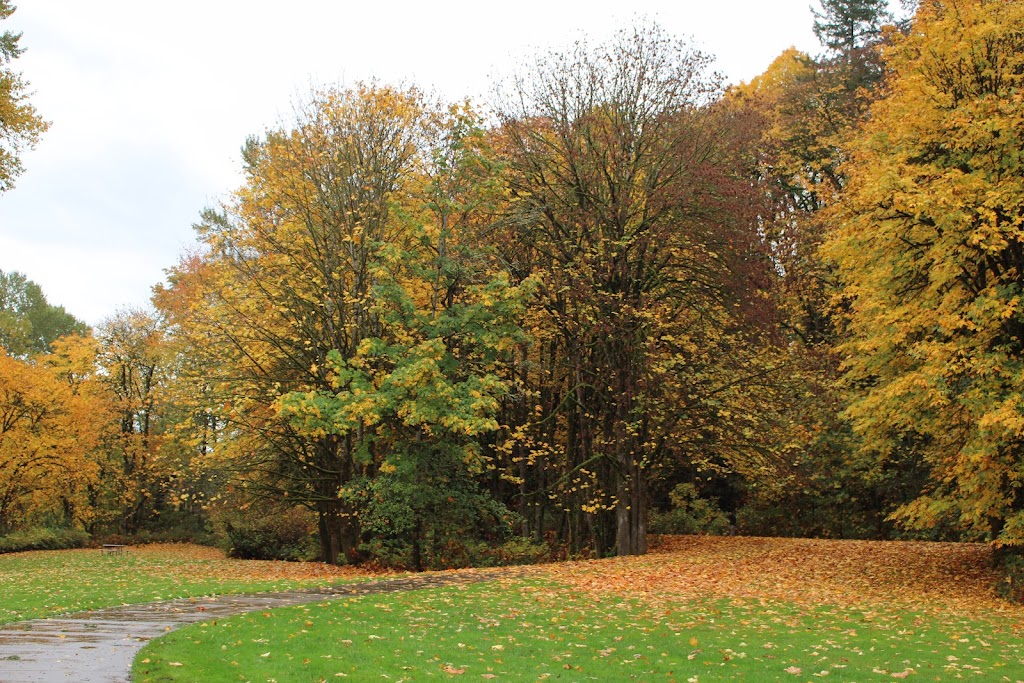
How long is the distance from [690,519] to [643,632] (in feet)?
59.0

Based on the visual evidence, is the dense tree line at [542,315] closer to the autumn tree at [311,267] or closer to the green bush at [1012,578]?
the autumn tree at [311,267]

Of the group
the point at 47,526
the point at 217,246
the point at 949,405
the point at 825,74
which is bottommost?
the point at 47,526

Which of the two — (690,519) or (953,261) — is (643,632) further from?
(690,519)

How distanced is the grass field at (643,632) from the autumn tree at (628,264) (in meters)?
4.23

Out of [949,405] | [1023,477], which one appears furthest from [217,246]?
[1023,477]

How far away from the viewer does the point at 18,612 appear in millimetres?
11648

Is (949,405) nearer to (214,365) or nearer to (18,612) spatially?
(18,612)

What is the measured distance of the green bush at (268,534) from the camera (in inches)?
1147

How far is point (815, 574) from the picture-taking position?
1719 centimetres

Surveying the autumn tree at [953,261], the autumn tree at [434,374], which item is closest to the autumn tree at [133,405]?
the autumn tree at [434,374]

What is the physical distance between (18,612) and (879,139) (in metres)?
18.4

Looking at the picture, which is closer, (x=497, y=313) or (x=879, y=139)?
(x=879, y=139)

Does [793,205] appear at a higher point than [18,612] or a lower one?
higher

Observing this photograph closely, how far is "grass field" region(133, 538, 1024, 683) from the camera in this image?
8.69 metres
